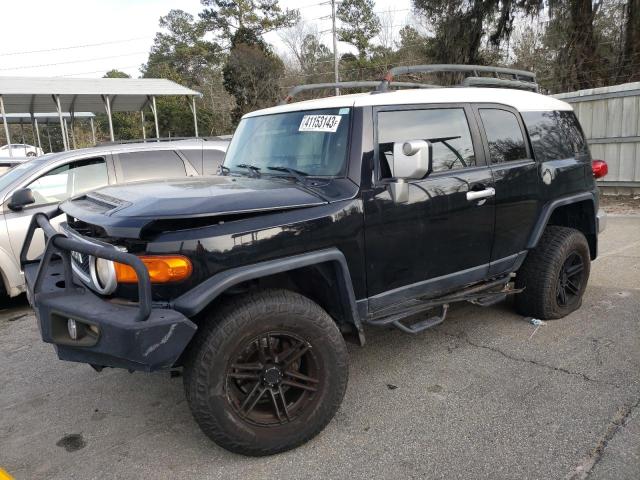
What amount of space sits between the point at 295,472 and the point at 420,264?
4.92 ft

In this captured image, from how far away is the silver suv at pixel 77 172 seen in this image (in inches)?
206

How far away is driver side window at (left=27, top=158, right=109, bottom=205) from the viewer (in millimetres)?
5520

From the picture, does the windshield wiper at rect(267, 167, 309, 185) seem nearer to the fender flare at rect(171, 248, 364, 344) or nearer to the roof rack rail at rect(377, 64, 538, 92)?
the fender flare at rect(171, 248, 364, 344)

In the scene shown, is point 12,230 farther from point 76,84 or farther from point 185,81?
point 185,81

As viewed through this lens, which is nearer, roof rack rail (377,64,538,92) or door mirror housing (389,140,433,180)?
door mirror housing (389,140,433,180)

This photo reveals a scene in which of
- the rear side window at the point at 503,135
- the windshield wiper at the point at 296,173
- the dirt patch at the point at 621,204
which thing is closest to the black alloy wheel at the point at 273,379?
the windshield wiper at the point at 296,173

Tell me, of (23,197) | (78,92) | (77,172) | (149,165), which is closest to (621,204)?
(149,165)

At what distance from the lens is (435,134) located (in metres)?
3.53

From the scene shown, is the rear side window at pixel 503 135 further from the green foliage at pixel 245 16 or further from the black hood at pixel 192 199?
the green foliage at pixel 245 16

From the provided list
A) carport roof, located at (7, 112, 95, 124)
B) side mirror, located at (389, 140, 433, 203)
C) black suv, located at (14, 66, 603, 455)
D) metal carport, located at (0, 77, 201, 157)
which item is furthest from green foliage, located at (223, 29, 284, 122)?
side mirror, located at (389, 140, 433, 203)

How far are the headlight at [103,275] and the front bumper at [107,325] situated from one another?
62mm

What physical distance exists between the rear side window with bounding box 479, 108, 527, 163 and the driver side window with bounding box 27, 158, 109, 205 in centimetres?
411

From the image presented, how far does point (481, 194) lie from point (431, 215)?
1.64 feet

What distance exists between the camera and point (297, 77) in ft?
123
